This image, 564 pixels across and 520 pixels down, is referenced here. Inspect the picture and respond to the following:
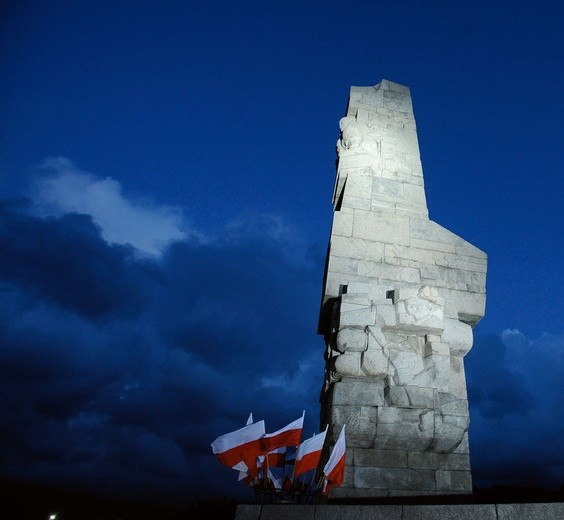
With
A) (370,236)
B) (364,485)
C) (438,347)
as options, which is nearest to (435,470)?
(364,485)

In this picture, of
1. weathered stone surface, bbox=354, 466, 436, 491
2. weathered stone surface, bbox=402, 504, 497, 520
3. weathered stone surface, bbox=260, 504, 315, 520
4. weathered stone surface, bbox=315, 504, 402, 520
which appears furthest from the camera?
weathered stone surface, bbox=354, 466, 436, 491

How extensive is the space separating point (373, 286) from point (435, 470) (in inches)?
106

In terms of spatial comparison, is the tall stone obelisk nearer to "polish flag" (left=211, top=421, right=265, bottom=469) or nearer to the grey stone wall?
"polish flag" (left=211, top=421, right=265, bottom=469)

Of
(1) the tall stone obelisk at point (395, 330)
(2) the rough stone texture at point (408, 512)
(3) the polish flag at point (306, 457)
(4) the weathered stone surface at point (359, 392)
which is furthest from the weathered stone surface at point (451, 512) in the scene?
(4) the weathered stone surface at point (359, 392)

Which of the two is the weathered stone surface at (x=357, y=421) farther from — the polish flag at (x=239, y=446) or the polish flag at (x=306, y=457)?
the polish flag at (x=239, y=446)

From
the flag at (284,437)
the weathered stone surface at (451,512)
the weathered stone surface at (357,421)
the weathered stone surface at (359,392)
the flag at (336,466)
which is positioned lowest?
the weathered stone surface at (451,512)

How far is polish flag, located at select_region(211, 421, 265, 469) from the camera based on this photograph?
4645 millimetres

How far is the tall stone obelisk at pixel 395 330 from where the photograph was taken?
5191mm

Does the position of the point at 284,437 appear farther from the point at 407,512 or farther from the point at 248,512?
the point at 407,512

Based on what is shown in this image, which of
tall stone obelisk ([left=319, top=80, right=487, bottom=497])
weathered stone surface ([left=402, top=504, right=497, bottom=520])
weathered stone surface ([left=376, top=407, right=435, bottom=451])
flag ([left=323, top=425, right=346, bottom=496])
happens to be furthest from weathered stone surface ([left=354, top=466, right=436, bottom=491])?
weathered stone surface ([left=402, top=504, right=497, bottom=520])

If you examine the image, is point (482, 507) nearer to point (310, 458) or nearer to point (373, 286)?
point (310, 458)

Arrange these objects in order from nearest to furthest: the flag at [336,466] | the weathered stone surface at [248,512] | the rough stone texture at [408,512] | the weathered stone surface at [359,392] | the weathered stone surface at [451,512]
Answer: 1. the rough stone texture at [408,512]
2. the weathered stone surface at [451,512]
3. the weathered stone surface at [248,512]
4. the flag at [336,466]
5. the weathered stone surface at [359,392]

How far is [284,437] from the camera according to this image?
494cm

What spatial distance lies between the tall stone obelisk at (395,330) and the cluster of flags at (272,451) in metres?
0.51
